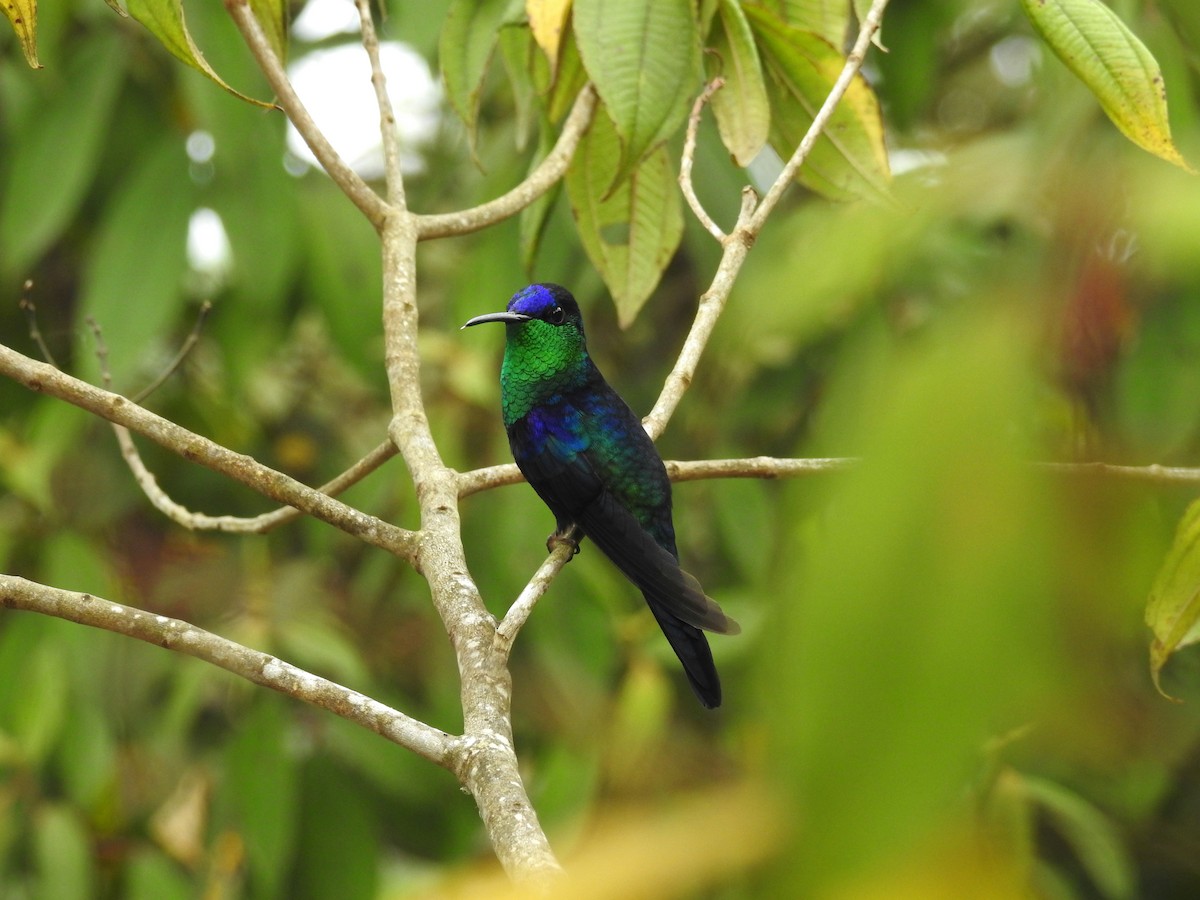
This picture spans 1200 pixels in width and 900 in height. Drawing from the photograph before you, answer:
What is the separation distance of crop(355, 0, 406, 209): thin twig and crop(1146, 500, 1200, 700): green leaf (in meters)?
1.32

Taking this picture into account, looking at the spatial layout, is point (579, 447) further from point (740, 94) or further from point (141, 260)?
point (141, 260)

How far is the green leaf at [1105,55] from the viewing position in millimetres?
1397

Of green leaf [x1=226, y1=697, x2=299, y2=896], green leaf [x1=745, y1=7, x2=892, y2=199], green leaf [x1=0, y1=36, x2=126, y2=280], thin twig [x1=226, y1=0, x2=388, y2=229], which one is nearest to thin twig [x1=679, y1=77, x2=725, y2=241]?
green leaf [x1=745, y1=7, x2=892, y2=199]

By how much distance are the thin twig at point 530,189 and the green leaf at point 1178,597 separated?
112 cm

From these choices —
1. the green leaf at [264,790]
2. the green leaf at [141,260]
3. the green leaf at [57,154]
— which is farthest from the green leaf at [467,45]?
the green leaf at [264,790]

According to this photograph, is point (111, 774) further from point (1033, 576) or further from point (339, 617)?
point (1033, 576)

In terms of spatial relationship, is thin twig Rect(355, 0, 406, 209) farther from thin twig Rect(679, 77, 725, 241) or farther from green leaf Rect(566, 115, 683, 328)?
thin twig Rect(679, 77, 725, 241)

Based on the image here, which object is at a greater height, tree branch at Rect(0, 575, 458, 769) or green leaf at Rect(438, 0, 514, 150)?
green leaf at Rect(438, 0, 514, 150)

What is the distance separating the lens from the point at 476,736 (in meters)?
1.26

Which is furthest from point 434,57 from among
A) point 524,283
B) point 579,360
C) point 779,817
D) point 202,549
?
point 779,817

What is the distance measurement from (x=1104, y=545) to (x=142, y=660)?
11.2ft

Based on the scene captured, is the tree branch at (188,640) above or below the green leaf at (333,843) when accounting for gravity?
above

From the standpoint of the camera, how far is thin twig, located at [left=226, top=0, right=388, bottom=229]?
1921 mm

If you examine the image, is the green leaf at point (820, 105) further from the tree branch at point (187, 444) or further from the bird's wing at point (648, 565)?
the tree branch at point (187, 444)
